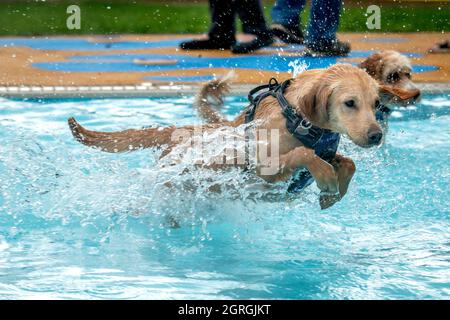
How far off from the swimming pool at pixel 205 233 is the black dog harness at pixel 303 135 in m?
0.32

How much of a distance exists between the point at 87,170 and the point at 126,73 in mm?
3384

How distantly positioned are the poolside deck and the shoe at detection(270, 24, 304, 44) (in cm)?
15

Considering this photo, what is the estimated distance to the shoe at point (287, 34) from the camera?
9688 millimetres

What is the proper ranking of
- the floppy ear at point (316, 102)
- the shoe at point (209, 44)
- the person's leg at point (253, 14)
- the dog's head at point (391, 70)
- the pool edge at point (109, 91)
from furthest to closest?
the shoe at point (209, 44) < the person's leg at point (253, 14) < the pool edge at point (109, 91) < the dog's head at point (391, 70) < the floppy ear at point (316, 102)

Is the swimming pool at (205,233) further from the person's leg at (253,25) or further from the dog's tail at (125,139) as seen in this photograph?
the person's leg at (253,25)

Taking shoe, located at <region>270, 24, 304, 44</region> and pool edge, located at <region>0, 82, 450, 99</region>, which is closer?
pool edge, located at <region>0, 82, 450, 99</region>

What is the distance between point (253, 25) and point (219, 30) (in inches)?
15.3

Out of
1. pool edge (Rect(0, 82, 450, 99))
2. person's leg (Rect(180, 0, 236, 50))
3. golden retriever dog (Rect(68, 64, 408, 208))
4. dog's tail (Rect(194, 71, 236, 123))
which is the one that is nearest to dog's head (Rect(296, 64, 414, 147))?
golden retriever dog (Rect(68, 64, 408, 208))

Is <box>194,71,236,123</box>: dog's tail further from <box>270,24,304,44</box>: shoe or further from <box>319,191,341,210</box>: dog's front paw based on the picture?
<box>270,24,304,44</box>: shoe

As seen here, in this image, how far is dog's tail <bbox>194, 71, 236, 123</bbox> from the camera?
477 centimetres

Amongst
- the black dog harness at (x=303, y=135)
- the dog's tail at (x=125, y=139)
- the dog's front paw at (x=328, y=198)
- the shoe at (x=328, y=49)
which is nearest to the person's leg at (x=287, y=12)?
the shoe at (x=328, y=49)

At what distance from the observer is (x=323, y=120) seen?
13.6 feet
